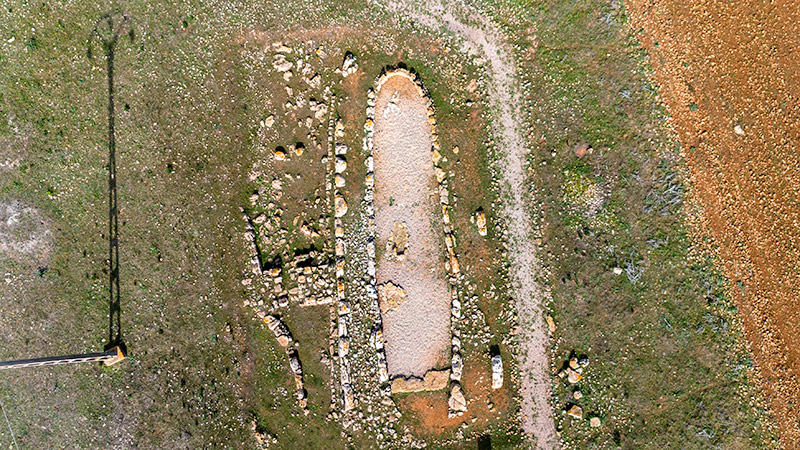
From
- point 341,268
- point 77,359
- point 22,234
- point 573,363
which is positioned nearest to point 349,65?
point 341,268

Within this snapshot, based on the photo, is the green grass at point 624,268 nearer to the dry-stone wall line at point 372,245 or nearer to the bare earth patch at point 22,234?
the dry-stone wall line at point 372,245

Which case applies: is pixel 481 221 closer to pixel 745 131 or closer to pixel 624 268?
pixel 624 268

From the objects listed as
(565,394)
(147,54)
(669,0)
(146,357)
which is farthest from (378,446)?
(669,0)

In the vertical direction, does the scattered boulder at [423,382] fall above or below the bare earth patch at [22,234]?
below

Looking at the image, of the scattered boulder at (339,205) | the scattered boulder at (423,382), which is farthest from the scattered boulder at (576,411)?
the scattered boulder at (339,205)

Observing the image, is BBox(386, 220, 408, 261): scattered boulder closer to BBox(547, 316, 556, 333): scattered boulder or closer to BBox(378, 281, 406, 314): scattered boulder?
BBox(378, 281, 406, 314): scattered boulder

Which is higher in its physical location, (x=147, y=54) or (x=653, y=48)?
(x=147, y=54)

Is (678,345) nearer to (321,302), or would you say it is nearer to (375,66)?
(321,302)
